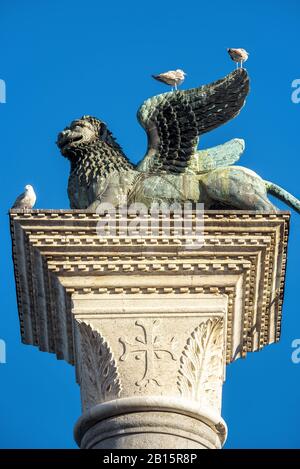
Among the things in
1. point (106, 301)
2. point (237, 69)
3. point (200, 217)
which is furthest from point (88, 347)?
point (237, 69)

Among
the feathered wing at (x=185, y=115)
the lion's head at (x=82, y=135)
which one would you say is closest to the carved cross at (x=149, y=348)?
the feathered wing at (x=185, y=115)

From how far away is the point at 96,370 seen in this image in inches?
797

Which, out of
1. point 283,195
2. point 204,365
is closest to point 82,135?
point 283,195

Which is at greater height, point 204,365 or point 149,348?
point 149,348

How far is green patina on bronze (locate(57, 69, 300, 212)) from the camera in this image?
21.5 meters

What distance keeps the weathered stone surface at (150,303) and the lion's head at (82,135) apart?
73.5 inches

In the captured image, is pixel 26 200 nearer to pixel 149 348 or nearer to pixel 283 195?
pixel 149 348

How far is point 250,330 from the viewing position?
70.8 feet

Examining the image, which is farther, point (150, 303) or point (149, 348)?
point (150, 303)

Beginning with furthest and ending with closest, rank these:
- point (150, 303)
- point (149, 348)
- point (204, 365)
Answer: point (150, 303) → point (204, 365) → point (149, 348)

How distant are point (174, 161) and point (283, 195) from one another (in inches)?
52.9

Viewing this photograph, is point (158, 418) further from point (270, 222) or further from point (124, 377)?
point (270, 222)

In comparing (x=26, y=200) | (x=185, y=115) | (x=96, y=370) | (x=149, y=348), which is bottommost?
(x=96, y=370)
